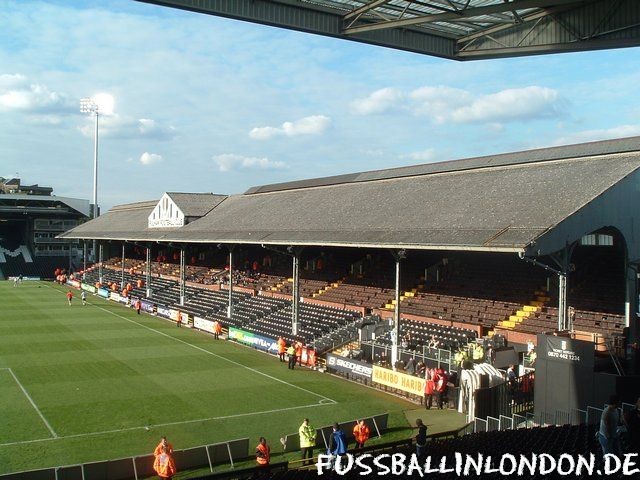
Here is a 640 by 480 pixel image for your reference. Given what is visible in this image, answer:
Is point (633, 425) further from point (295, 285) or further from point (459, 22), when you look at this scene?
point (295, 285)

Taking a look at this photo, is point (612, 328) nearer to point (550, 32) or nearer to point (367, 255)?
point (550, 32)

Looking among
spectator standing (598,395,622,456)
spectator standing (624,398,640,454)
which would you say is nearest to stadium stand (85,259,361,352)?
spectator standing (624,398,640,454)

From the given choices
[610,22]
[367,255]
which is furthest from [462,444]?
[367,255]

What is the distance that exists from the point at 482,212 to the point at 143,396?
49.1 feet

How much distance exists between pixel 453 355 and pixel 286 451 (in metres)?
9.84

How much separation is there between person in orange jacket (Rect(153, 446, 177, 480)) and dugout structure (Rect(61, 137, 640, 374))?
1216 cm

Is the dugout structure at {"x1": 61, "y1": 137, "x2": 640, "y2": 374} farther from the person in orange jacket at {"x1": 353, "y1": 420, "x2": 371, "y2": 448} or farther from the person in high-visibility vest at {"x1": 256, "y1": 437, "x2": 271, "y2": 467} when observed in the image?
the person in high-visibility vest at {"x1": 256, "y1": 437, "x2": 271, "y2": 467}

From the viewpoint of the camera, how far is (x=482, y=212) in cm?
2703

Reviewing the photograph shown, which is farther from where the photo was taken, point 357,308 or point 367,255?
point 367,255

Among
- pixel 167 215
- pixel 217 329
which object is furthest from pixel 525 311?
pixel 167 215

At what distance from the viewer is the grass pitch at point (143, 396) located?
1855 centimetres

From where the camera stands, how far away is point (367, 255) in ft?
137

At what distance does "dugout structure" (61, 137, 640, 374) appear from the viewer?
22.6 metres

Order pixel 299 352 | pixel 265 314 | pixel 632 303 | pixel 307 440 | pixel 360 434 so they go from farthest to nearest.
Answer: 1. pixel 265 314
2. pixel 299 352
3. pixel 632 303
4. pixel 360 434
5. pixel 307 440
